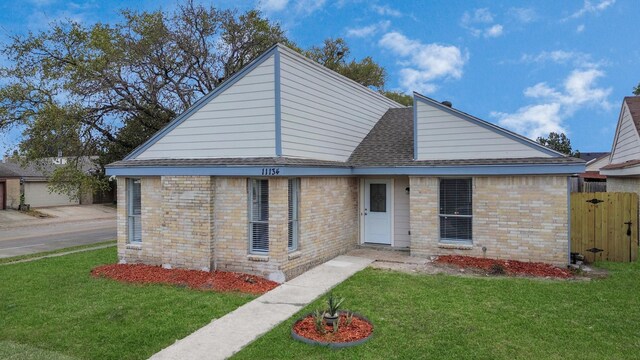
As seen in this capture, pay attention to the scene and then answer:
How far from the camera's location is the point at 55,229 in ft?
83.7

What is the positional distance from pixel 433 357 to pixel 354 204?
827 centimetres

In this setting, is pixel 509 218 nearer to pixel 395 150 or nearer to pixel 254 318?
pixel 395 150

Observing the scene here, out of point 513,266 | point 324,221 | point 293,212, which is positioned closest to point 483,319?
point 513,266

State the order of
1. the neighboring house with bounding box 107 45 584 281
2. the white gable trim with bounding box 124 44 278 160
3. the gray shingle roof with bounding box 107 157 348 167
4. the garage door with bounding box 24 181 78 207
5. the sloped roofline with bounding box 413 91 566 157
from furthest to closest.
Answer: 1. the garage door with bounding box 24 181 78 207
2. the sloped roofline with bounding box 413 91 566 157
3. the white gable trim with bounding box 124 44 278 160
4. the neighboring house with bounding box 107 45 584 281
5. the gray shingle roof with bounding box 107 157 348 167

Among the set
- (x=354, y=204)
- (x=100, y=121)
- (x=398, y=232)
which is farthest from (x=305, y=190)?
(x=100, y=121)

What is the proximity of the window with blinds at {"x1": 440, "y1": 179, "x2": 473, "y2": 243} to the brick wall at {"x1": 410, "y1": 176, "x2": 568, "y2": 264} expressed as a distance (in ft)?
0.77

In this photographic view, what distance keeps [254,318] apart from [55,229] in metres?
23.1

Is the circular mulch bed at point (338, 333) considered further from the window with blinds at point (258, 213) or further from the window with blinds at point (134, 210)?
the window with blinds at point (134, 210)

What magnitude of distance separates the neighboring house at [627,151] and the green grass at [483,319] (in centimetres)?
872

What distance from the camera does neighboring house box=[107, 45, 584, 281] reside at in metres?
→ 10.6

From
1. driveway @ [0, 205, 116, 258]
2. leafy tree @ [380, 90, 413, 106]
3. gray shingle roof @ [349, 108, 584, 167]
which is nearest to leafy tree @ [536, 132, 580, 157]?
leafy tree @ [380, 90, 413, 106]

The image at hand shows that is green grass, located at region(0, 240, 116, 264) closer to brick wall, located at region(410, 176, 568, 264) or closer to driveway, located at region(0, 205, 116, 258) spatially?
driveway, located at region(0, 205, 116, 258)

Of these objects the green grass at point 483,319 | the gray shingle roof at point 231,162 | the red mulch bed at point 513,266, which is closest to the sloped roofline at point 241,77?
the gray shingle roof at point 231,162

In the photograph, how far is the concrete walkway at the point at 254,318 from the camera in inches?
251
